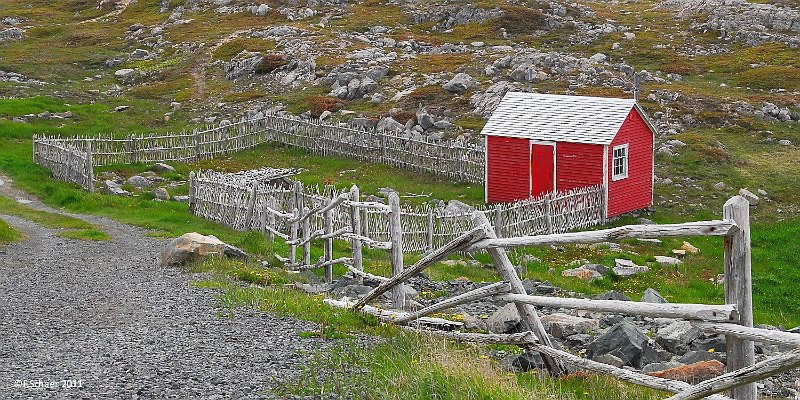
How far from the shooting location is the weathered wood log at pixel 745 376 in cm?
753

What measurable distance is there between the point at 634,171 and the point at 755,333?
23369mm

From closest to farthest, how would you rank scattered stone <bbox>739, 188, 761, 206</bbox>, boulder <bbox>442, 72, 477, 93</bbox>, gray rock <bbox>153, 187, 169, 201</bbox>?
scattered stone <bbox>739, 188, 761, 206</bbox>
gray rock <bbox>153, 187, 169, 201</bbox>
boulder <bbox>442, 72, 477, 93</bbox>

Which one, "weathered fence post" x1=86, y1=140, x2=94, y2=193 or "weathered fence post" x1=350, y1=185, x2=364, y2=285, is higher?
"weathered fence post" x1=350, y1=185, x2=364, y2=285

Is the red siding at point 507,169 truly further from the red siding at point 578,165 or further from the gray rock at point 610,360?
the gray rock at point 610,360

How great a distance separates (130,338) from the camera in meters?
13.4

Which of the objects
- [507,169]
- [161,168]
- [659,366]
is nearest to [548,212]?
[507,169]

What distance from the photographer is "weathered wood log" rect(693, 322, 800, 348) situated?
7719 mm

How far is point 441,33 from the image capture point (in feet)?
208

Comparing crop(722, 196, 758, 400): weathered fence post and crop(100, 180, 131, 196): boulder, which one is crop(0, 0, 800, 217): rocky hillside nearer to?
crop(100, 180, 131, 196): boulder

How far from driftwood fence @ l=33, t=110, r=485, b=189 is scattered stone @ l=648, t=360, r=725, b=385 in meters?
22.6

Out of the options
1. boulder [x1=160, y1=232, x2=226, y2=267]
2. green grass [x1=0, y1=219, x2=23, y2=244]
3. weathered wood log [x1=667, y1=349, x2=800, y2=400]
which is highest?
weathered wood log [x1=667, y1=349, x2=800, y2=400]

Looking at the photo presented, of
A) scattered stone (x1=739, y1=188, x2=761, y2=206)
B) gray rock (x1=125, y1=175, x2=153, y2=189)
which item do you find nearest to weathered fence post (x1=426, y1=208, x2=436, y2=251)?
scattered stone (x1=739, y1=188, x2=761, y2=206)

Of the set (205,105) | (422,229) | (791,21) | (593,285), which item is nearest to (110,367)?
(593,285)

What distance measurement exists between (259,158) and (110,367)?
1087 inches
